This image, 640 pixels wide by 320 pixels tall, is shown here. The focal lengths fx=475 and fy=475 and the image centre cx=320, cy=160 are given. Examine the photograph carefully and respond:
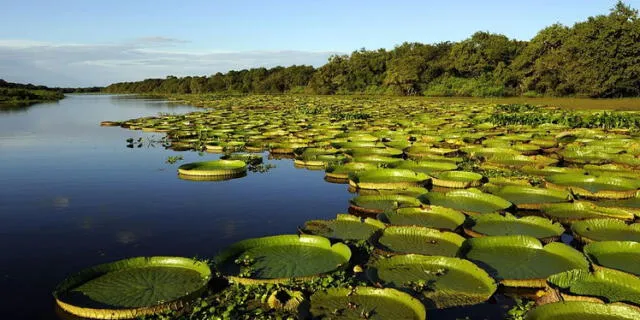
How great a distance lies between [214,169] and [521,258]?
24.5ft

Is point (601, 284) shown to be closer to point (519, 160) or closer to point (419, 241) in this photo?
point (419, 241)

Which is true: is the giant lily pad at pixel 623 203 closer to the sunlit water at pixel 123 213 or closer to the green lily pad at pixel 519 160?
the green lily pad at pixel 519 160

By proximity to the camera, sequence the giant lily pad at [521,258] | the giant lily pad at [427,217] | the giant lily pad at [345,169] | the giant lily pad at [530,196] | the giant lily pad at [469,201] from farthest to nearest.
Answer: the giant lily pad at [345,169]
the giant lily pad at [530,196]
the giant lily pad at [469,201]
the giant lily pad at [427,217]
the giant lily pad at [521,258]

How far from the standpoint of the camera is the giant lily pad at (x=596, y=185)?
7.78 m

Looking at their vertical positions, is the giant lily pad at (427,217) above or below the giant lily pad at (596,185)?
below

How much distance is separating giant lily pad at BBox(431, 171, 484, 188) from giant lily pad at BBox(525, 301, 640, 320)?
484 cm

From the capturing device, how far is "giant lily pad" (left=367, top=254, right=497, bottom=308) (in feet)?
14.8

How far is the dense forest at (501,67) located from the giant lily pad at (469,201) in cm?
2910

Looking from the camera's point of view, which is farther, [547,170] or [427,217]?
[547,170]

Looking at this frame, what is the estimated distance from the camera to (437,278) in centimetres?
490

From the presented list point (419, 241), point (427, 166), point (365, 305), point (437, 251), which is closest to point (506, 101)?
point (427, 166)

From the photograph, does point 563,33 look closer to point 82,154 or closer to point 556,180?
point 556,180

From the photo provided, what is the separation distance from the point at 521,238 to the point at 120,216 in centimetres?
606

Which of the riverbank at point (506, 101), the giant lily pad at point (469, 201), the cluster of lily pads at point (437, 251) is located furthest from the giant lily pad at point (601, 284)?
the riverbank at point (506, 101)
